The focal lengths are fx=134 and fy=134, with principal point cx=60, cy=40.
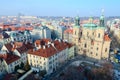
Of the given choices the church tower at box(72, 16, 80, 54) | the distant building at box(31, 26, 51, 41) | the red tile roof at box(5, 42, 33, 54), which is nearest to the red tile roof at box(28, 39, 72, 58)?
the red tile roof at box(5, 42, 33, 54)

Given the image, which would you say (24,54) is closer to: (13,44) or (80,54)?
(13,44)

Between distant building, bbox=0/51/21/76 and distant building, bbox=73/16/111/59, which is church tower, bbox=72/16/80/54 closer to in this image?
distant building, bbox=73/16/111/59

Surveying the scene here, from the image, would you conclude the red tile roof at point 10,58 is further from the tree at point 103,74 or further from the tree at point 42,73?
the tree at point 103,74

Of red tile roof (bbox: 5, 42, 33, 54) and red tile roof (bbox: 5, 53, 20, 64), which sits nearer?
red tile roof (bbox: 5, 53, 20, 64)

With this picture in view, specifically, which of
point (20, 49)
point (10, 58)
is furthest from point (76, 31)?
point (10, 58)

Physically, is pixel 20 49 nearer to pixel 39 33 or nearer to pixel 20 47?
pixel 20 47

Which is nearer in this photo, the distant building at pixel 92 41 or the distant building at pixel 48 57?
the distant building at pixel 48 57

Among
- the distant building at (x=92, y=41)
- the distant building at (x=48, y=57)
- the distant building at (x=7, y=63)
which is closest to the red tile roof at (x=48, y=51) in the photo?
the distant building at (x=48, y=57)

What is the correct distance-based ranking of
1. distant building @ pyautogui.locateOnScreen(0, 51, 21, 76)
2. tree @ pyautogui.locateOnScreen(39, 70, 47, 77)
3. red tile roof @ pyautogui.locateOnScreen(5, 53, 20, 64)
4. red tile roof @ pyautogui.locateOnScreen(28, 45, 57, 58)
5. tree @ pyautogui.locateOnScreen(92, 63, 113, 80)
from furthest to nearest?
red tile roof @ pyautogui.locateOnScreen(28, 45, 57, 58) → red tile roof @ pyautogui.locateOnScreen(5, 53, 20, 64) → distant building @ pyautogui.locateOnScreen(0, 51, 21, 76) → tree @ pyautogui.locateOnScreen(39, 70, 47, 77) → tree @ pyautogui.locateOnScreen(92, 63, 113, 80)
